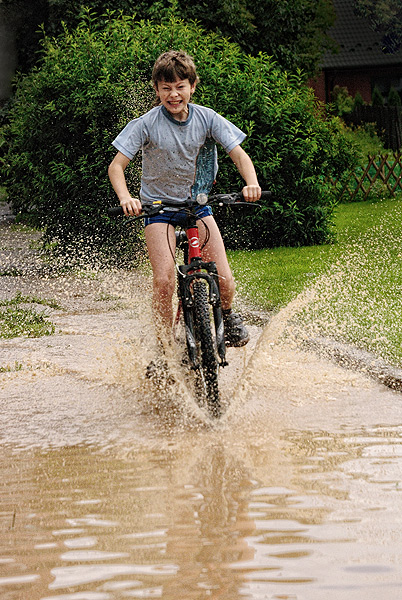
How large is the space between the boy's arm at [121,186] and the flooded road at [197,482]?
43.5 inches

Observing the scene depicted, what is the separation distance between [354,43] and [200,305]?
136 ft

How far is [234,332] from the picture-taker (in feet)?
19.4

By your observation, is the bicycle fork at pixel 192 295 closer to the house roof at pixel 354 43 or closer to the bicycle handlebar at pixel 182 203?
the bicycle handlebar at pixel 182 203

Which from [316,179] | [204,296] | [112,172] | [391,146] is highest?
[112,172]

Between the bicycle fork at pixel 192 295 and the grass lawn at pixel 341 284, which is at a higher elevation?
the bicycle fork at pixel 192 295

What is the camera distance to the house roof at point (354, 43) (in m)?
43.3

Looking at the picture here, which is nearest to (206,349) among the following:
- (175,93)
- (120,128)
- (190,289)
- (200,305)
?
(200,305)

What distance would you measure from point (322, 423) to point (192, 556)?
185 centimetres

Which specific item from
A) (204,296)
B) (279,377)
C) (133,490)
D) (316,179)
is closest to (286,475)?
(133,490)

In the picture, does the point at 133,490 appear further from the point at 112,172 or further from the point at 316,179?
the point at 316,179

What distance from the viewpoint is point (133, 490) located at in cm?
402

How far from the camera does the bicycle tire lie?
5.11 m

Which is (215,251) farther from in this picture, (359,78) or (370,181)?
(359,78)

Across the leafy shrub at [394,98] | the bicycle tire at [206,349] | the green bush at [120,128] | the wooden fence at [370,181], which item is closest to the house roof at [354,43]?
the leafy shrub at [394,98]
